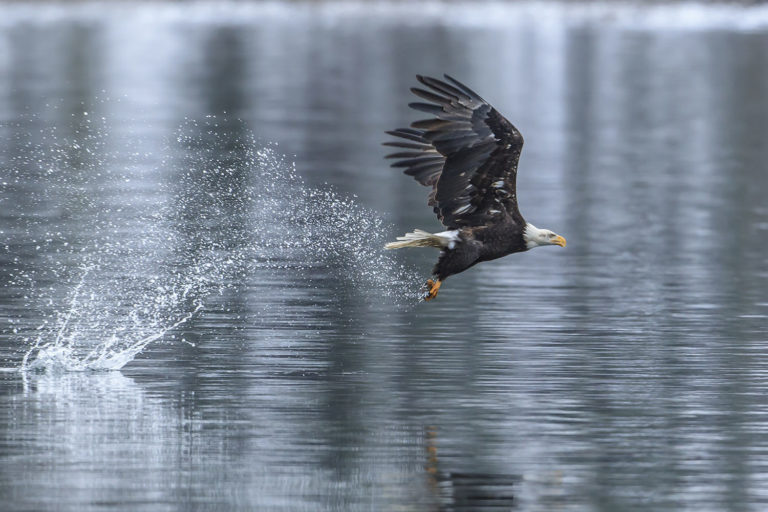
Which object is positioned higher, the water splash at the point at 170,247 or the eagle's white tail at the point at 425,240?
the eagle's white tail at the point at 425,240

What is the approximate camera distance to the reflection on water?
1031 centimetres

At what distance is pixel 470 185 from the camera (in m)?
14.0

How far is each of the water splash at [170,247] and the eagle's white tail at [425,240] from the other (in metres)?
2.01

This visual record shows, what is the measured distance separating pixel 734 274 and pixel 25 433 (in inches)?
390

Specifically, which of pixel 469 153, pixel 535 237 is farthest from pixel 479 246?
pixel 469 153

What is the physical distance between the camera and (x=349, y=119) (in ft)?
125

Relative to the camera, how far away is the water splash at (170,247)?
15000mm

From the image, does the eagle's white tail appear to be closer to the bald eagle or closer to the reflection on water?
the bald eagle

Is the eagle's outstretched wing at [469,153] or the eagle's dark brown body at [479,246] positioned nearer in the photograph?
the eagle's outstretched wing at [469,153]

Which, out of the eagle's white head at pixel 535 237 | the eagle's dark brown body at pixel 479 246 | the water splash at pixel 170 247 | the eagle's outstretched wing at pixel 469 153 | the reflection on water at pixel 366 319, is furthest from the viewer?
the water splash at pixel 170 247

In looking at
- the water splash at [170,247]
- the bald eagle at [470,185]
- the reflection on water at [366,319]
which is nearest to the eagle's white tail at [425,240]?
the bald eagle at [470,185]

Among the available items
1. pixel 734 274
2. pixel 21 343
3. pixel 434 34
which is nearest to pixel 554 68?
pixel 434 34

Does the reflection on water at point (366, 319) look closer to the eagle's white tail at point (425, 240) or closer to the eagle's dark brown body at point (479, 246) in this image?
the eagle's dark brown body at point (479, 246)

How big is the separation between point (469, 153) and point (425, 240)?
2.30 ft
